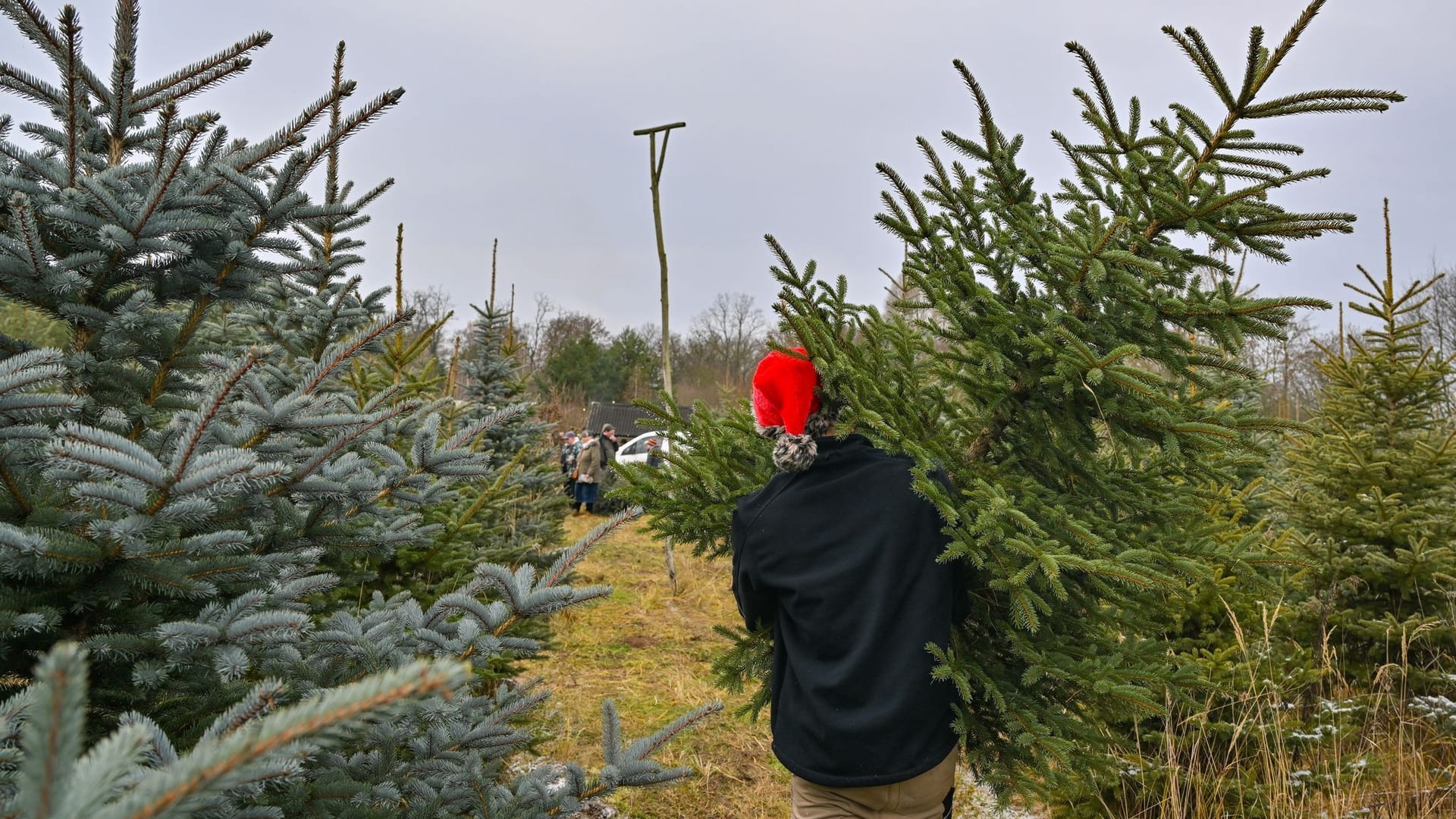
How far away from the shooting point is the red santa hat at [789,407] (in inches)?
92.6

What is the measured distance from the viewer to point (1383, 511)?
4566mm

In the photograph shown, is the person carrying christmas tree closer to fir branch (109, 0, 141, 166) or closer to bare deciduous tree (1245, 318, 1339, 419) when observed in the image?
fir branch (109, 0, 141, 166)

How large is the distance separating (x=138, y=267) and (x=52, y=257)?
6.4 inches

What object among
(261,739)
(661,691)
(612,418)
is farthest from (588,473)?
(612,418)

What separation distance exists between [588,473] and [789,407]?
39.7ft

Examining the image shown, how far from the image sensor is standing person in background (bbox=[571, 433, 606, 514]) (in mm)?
14078

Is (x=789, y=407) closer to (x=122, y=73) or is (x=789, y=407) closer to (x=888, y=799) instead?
(x=888, y=799)

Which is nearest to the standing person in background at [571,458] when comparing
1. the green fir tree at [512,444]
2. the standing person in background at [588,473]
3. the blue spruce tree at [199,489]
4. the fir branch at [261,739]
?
the standing person in background at [588,473]

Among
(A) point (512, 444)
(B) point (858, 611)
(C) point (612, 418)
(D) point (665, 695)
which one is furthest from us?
(C) point (612, 418)

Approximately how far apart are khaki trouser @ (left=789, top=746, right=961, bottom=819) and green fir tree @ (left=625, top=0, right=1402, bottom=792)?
166mm

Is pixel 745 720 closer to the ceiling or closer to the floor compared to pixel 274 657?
closer to the floor

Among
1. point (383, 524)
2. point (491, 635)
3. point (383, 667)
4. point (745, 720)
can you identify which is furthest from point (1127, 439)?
point (745, 720)

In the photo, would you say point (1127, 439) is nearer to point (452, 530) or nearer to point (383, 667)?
point (383, 667)

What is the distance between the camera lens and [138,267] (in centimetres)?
187
